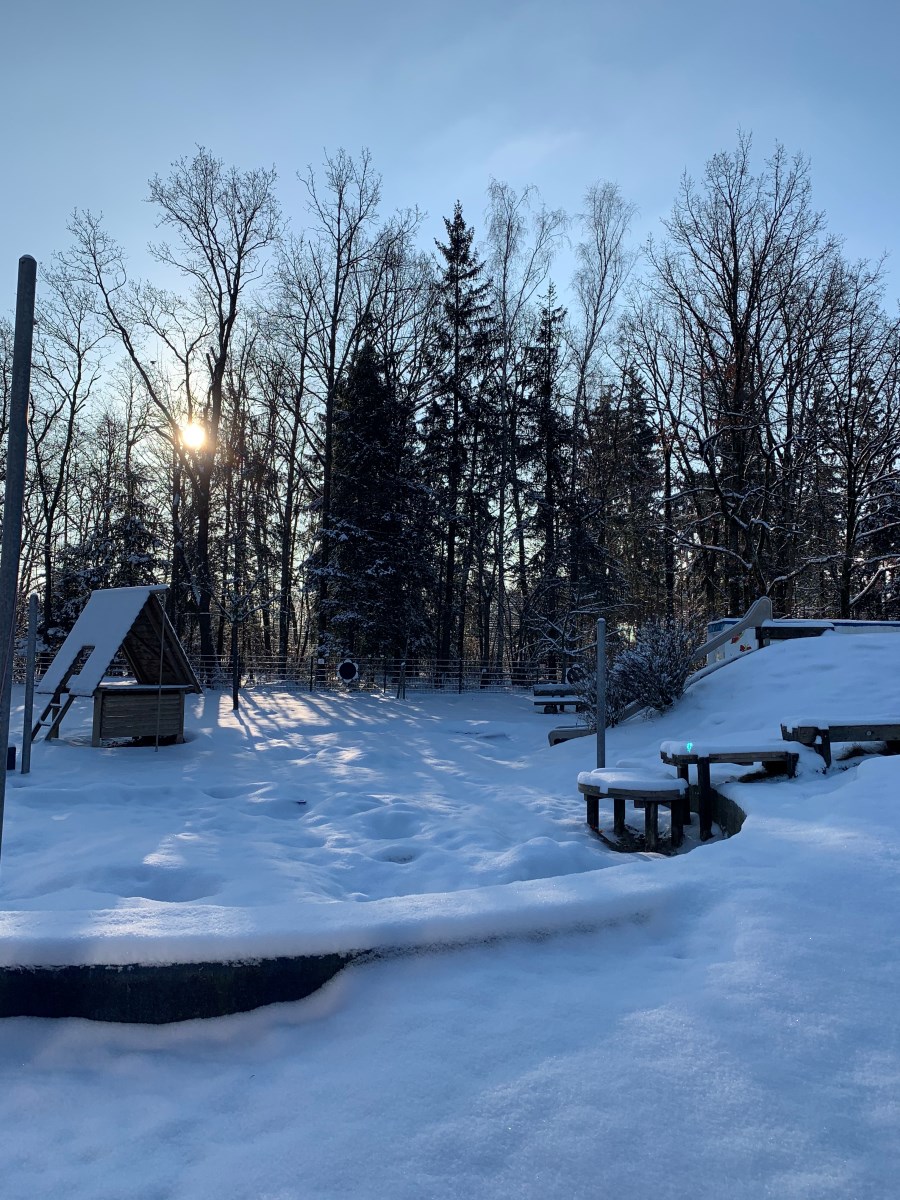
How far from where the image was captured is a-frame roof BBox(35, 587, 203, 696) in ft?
34.1

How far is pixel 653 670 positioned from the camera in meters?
11.0

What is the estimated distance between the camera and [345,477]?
25.0 metres

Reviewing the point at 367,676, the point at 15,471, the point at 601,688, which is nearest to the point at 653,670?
the point at 601,688

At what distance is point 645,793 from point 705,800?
809 millimetres

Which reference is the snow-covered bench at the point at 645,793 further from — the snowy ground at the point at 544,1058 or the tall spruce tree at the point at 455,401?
the tall spruce tree at the point at 455,401

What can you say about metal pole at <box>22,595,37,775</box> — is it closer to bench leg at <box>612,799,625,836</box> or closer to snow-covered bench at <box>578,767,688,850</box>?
snow-covered bench at <box>578,767,688,850</box>

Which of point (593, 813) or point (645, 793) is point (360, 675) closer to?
point (593, 813)

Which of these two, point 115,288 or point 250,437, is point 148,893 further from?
point 250,437

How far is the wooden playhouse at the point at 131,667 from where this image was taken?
10516 millimetres

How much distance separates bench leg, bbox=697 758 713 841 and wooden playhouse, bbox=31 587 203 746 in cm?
728

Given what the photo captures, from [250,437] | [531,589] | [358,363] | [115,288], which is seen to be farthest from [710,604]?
[115,288]

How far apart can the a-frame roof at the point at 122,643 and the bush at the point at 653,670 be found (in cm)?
630

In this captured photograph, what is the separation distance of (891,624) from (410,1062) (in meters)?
13.1

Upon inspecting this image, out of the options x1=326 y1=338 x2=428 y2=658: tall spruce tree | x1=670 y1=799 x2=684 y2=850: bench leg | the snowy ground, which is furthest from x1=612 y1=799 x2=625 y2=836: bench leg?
x1=326 y1=338 x2=428 y2=658: tall spruce tree
